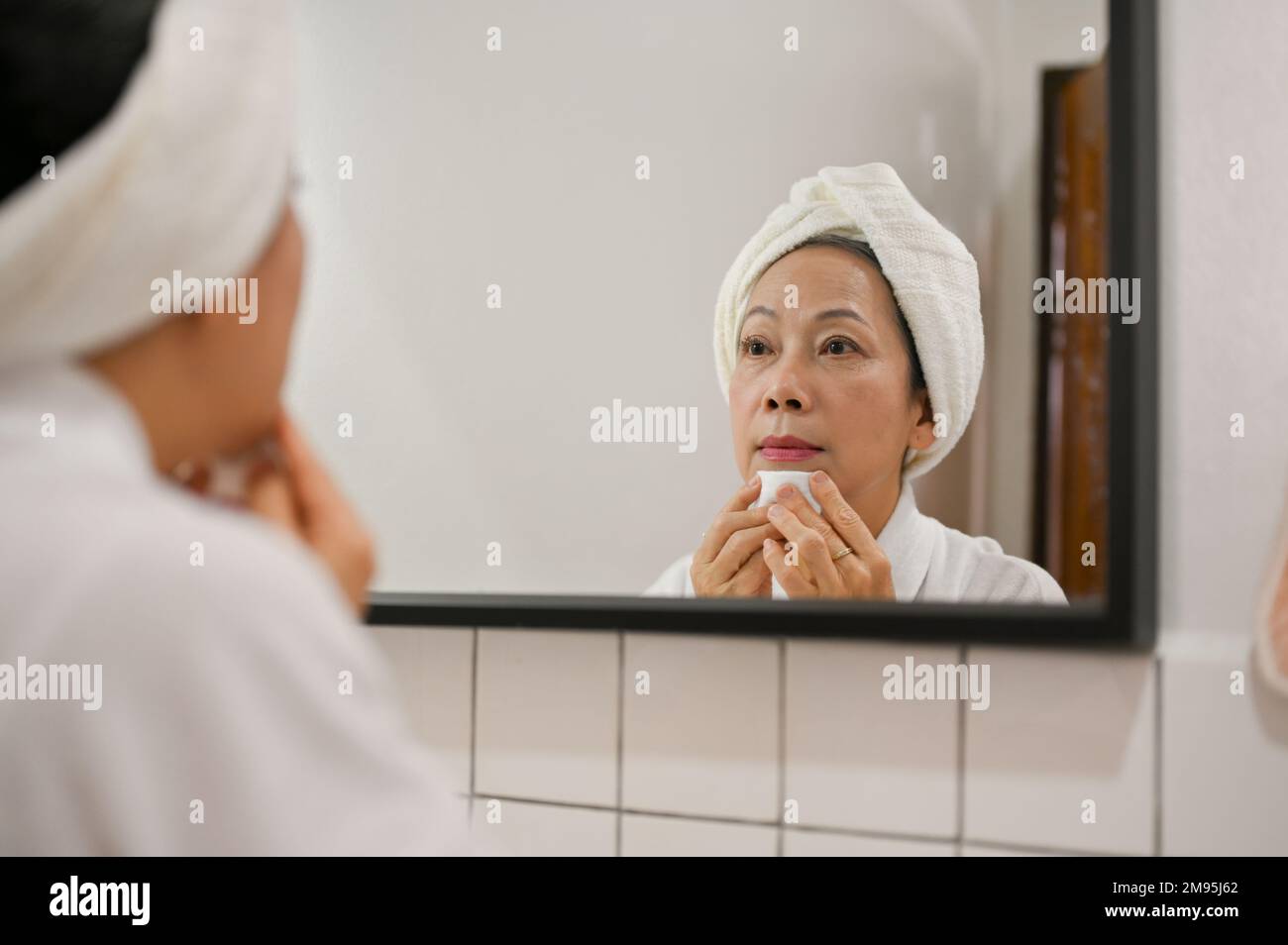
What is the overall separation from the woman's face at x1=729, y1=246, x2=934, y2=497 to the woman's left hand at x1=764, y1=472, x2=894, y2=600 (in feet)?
0.05

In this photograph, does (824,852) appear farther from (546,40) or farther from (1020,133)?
(546,40)

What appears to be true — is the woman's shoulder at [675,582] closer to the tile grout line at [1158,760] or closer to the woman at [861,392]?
the woman at [861,392]

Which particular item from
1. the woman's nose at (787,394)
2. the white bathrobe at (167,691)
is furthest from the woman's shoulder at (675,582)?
the white bathrobe at (167,691)

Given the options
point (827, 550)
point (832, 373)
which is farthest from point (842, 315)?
point (827, 550)

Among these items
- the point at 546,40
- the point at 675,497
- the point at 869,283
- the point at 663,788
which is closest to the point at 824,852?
the point at 663,788

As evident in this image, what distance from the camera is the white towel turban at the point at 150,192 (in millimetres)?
343

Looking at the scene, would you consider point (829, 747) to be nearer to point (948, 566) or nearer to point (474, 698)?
point (948, 566)

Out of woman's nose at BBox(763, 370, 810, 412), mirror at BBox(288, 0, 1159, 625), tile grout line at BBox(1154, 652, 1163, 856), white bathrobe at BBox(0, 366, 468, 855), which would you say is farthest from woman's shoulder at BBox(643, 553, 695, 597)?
white bathrobe at BBox(0, 366, 468, 855)

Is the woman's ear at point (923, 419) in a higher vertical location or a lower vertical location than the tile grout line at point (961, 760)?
higher

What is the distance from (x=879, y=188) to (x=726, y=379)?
0.55 feet

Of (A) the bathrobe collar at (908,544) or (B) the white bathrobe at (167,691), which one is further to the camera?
(A) the bathrobe collar at (908,544)

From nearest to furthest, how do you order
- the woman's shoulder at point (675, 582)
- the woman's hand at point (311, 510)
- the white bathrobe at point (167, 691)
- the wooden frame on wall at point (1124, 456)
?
the white bathrobe at point (167, 691), the woman's hand at point (311, 510), the wooden frame on wall at point (1124, 456), the woman's shoulder at point (675, 582)

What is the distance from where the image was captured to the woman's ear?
0.72m

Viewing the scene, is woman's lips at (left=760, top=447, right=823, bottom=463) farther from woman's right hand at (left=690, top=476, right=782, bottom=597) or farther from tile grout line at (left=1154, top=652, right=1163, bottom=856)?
tile grout line at (left=1154, top=652, right=1163, bottom=856)
